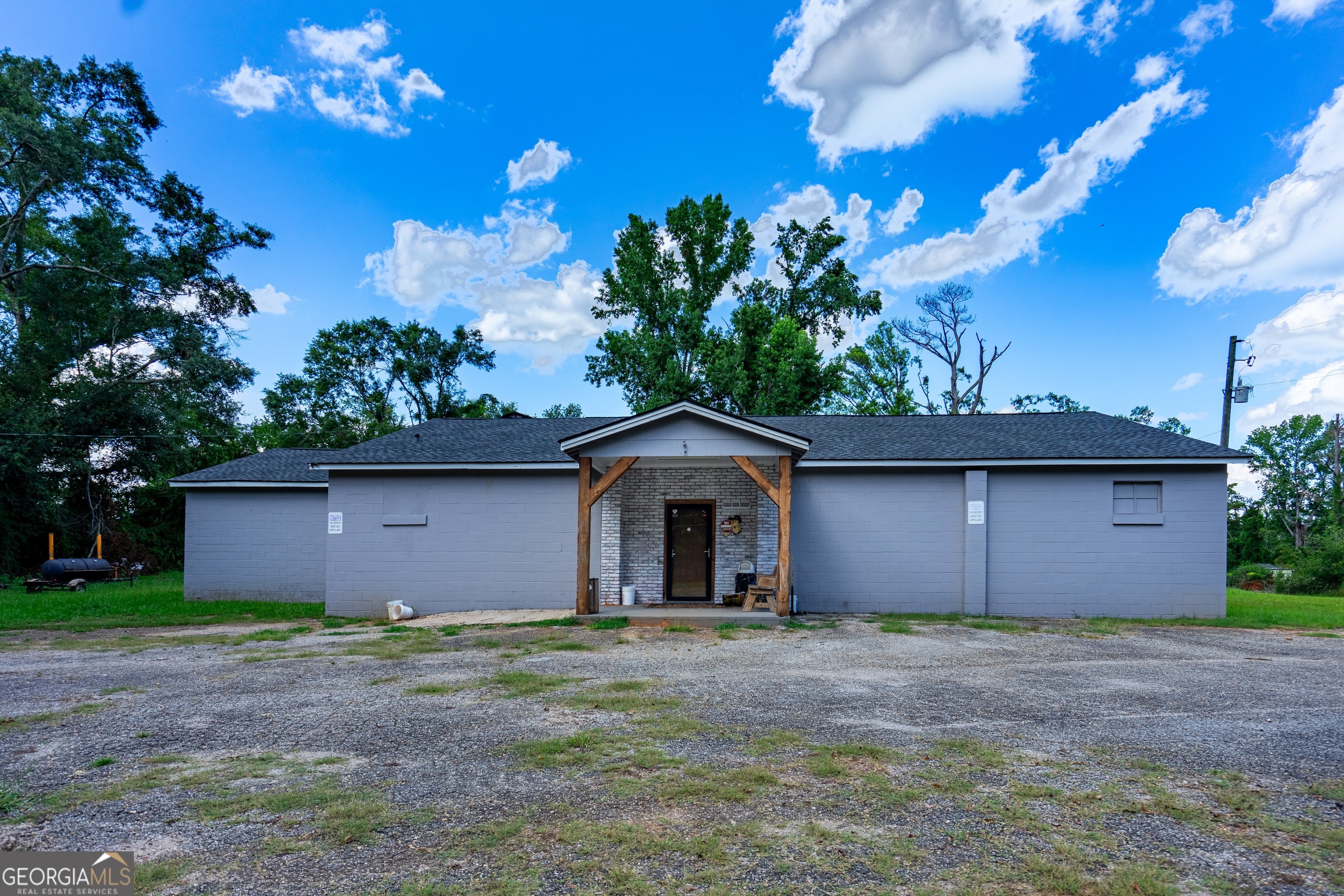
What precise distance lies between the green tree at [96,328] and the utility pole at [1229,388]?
32.9 m

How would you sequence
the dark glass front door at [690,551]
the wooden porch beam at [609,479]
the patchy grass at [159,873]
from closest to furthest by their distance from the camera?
the patchy grass at [159,873], the wooden porch beam at [609,479], the dark glass front door at [690,551]

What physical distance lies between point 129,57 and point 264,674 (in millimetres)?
24767

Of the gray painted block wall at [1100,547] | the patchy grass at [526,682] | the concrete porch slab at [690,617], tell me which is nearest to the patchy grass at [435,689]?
the patchy grass at [526,682]

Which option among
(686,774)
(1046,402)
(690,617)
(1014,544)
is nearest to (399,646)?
(690,617)

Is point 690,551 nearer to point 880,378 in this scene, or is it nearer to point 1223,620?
point 1223,620

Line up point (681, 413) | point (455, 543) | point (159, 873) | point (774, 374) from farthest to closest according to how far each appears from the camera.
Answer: point (774, 374)
point (455, 543)
point (681, 413)
point (159, 873)

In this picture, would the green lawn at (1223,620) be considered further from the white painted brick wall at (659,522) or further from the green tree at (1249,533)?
the green tree at (1249,533)

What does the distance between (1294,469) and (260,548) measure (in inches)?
2223

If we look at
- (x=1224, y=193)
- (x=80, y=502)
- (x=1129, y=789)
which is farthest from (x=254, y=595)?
(x=1224, y=193)

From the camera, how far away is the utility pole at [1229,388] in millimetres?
19969

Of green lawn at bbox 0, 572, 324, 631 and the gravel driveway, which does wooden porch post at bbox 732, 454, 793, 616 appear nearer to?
the gravel driveway

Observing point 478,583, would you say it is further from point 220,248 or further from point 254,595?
point 220,248

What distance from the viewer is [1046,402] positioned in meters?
35.5

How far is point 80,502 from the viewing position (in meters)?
22.7
